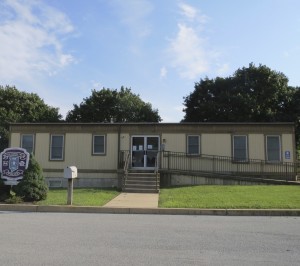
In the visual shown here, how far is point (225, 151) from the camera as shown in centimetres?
2502

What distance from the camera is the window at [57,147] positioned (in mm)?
25703

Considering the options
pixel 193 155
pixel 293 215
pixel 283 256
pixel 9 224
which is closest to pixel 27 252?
pixel 9 224

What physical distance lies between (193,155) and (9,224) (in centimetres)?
1572

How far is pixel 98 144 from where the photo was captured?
Result: 84.1ft

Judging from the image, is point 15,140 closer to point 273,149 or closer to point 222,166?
point 222,166

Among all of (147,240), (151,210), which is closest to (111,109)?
(151,210)

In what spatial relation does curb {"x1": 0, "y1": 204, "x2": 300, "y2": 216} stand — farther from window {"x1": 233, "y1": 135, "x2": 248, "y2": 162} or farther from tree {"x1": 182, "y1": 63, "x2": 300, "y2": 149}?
tree {"x1": 182, "y1": 63, "x2": 300, "y2": 149}

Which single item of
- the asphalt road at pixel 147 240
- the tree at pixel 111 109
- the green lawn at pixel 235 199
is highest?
the tree at pixel 111 109

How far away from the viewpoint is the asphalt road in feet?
22.4

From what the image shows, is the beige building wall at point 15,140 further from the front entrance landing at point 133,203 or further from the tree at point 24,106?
the tree at point 24,106

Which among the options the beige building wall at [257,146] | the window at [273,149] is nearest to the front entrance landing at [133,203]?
the beige building wall at [257,146]

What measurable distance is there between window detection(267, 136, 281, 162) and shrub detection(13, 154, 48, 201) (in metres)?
14.4

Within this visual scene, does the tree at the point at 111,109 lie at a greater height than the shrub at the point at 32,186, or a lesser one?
greater

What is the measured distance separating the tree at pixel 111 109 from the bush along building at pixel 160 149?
80.2 feet
